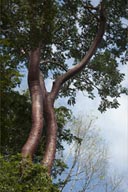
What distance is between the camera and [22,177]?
8.88 m

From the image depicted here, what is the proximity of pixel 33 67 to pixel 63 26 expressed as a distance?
2.99 meters

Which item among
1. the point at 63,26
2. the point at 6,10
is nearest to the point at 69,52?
the point at 63,26

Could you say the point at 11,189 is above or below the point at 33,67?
below

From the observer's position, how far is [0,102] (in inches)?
387

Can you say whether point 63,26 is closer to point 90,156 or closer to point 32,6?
point 32,6

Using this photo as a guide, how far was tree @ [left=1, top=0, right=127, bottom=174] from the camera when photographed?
8.78m

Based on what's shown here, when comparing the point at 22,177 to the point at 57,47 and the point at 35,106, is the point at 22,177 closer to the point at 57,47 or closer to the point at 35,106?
the point at 35,106

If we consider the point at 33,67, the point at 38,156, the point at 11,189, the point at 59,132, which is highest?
the point at 33,67

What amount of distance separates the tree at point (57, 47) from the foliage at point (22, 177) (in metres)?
0.37

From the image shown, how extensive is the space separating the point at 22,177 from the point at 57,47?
657 cm

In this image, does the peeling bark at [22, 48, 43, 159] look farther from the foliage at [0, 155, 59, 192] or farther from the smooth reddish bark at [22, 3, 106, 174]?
the foliage at [0, 155, 59, 192]

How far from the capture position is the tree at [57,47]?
8.78m

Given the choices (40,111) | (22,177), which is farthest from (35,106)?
(22,177)

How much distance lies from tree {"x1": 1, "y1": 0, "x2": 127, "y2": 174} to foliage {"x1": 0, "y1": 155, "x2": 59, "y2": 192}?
0.37m
